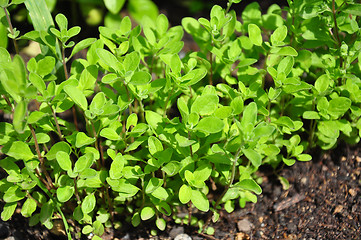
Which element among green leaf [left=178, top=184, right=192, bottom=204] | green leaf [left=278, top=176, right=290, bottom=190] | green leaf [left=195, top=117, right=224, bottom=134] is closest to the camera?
green leaf [left=195, top=117, right=224, bottom=134]

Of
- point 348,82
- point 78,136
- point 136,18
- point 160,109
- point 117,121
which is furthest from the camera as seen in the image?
point 136,18

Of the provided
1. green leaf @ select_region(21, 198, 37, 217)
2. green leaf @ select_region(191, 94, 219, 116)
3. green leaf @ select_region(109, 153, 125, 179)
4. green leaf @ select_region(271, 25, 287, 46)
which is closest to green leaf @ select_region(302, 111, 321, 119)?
green leaf @ select_region(271, 25, 287, 46)

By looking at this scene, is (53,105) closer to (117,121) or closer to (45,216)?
(117,121)

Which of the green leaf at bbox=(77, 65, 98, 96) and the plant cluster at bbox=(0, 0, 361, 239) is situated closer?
the plant cluster at bbox=(0, 0, 361, 239)

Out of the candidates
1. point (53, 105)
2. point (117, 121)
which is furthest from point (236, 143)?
point (53, 105)

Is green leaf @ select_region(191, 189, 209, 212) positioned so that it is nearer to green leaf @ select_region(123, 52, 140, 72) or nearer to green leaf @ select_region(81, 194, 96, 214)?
green leaf @ select_region(81, 194, 96, 214)

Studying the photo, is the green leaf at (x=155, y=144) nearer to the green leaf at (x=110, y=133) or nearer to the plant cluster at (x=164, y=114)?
the plant cluster at (x=164, y=114)

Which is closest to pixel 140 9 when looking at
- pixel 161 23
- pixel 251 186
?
pixel 161 23
